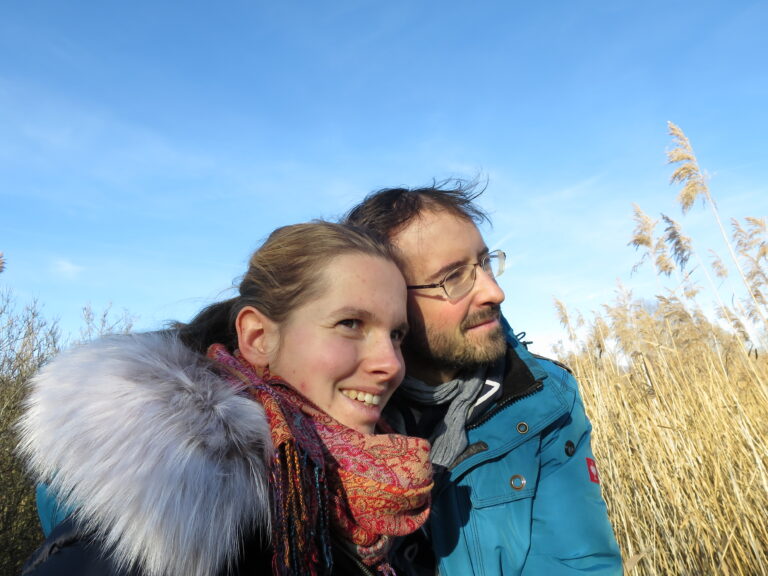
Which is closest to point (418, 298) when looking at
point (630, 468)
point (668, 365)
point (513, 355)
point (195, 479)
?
point (513, 355)

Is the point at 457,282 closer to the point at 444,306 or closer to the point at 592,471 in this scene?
the point at 444,306

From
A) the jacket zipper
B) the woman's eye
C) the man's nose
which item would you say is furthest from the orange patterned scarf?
the man's nose

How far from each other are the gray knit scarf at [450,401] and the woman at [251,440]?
0.44 meters

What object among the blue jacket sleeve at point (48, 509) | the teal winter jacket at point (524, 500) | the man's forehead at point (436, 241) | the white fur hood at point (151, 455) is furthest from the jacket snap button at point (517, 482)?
the blue jacket sleeve at point (48, 509)

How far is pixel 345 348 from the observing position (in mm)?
1448

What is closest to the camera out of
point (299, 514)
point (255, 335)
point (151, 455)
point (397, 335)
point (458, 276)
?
point (151, 455)

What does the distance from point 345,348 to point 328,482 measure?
34 cm

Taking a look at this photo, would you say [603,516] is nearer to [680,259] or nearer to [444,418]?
[444,418]

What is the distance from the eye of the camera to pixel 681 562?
2785 mm

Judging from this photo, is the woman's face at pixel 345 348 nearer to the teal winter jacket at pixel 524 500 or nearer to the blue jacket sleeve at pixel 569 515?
the teal winter jacket at pixel 524 500

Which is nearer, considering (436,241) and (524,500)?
(524,500)

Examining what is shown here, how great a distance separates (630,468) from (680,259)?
416cm

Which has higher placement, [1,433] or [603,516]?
[1,433]

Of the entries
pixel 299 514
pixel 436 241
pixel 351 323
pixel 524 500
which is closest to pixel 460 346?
pixel 436 241
